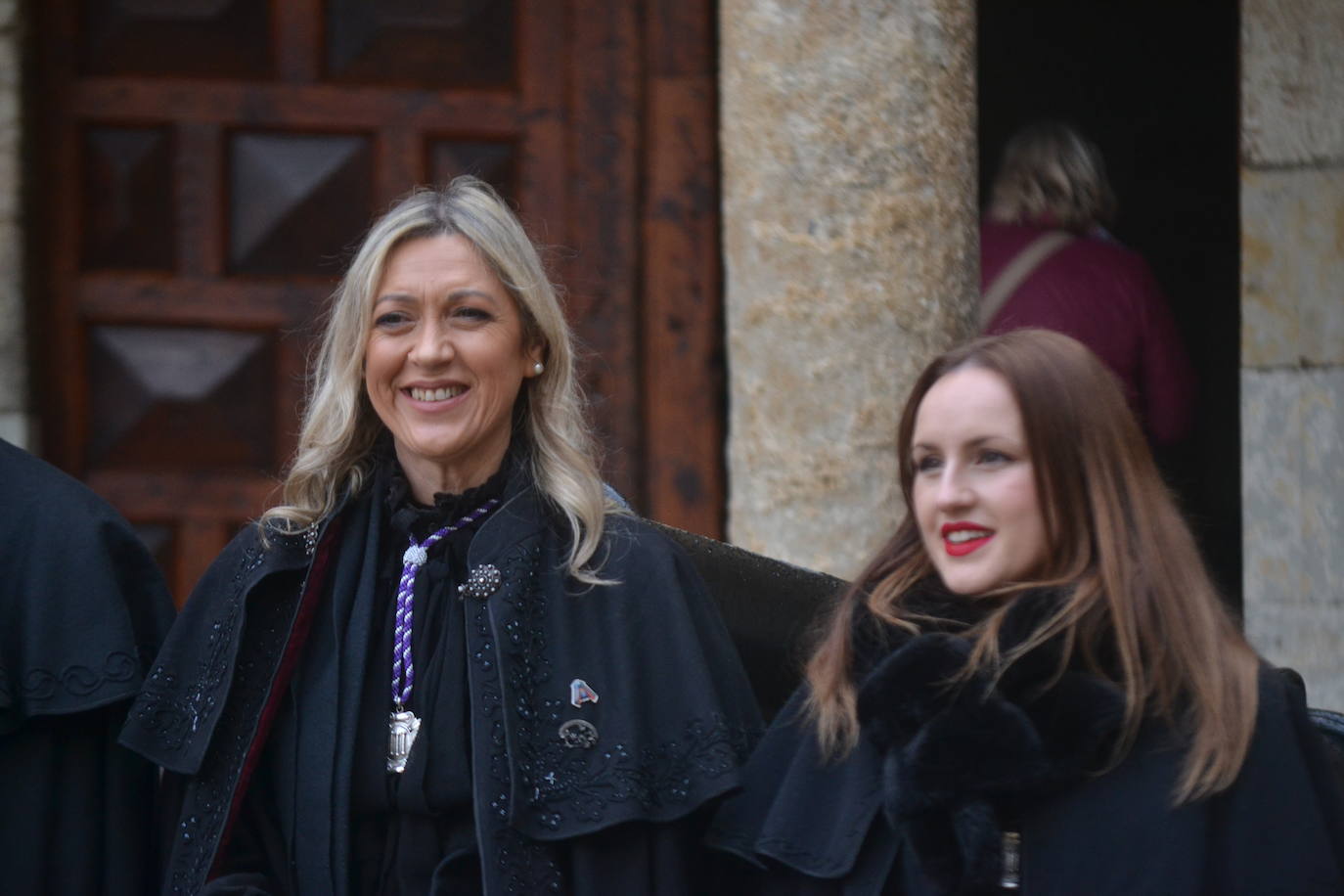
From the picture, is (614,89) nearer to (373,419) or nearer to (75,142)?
(75,142)

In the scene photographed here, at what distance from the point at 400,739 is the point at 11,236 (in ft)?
7.78

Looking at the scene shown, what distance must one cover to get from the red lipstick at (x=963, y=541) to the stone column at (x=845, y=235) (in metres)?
1.67

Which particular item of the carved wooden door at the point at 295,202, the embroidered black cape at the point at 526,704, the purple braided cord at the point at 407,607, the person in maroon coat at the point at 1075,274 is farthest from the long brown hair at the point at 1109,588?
the person in maroon coat at the point at 1075,274

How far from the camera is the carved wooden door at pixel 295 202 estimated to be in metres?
4.73

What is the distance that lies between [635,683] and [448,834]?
0.36 meters

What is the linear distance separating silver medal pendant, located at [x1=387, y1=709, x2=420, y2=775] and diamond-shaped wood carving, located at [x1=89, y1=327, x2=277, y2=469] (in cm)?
215

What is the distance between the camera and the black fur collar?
243 centimetres

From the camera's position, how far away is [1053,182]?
4.97 meters

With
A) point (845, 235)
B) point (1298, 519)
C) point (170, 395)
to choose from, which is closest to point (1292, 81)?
point (1298, 519)

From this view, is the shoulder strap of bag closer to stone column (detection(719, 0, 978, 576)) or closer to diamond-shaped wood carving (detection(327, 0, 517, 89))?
stone column (detection(719, 0, 978, 576))

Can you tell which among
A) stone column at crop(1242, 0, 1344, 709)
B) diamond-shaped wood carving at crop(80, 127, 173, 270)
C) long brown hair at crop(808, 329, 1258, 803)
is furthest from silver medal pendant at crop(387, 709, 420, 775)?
stone column at crop(1242, 0, 1344, 709)

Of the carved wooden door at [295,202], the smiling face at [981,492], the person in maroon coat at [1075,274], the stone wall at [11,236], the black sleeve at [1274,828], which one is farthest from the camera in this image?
the person in maroon coat at [1075,274]

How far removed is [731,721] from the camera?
288 centimetres

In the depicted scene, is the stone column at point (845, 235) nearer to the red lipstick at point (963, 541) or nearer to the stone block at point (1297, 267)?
the stone block at point (1297, 267)
